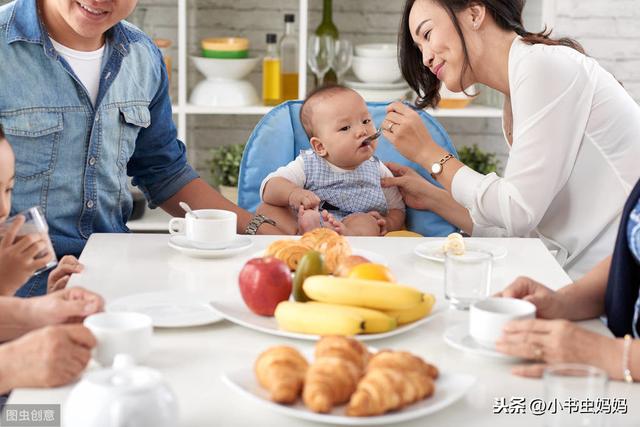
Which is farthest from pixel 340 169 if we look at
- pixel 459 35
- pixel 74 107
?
pixel 74 107

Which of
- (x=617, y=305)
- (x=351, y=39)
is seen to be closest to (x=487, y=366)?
(x=617, y=305)

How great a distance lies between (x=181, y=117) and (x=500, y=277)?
223cm

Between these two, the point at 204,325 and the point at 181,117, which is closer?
the point at 204,325

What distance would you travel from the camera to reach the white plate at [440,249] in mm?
1893

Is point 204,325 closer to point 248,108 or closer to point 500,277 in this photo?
point 500,277

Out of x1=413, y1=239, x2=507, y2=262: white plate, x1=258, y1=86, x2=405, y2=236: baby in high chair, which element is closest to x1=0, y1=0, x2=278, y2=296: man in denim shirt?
x1=258, y1=86, x2=405, y2=236: baby in high chair

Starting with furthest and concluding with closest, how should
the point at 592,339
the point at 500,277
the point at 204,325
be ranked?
1. the point at 500,277
2. the point at 204,325
3. the point at 592,339

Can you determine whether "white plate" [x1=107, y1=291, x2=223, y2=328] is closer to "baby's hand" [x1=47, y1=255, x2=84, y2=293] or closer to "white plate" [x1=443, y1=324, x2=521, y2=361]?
"baby's hand" [x1=47, y1=255, x2=84, y2=293]

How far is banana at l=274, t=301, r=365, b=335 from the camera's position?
53.2 inches

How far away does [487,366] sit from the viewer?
1336 millimetres

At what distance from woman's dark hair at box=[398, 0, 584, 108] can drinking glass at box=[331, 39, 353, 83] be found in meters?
1.17

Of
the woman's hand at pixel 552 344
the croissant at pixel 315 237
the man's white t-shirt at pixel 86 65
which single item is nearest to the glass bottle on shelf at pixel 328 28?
the man's white t-shirt at pixel 86 65

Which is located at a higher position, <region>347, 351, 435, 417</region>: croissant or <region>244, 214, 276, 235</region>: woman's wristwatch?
<region>347, 351, 435, 417</region>: croissant

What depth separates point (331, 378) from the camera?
3.66 ft
